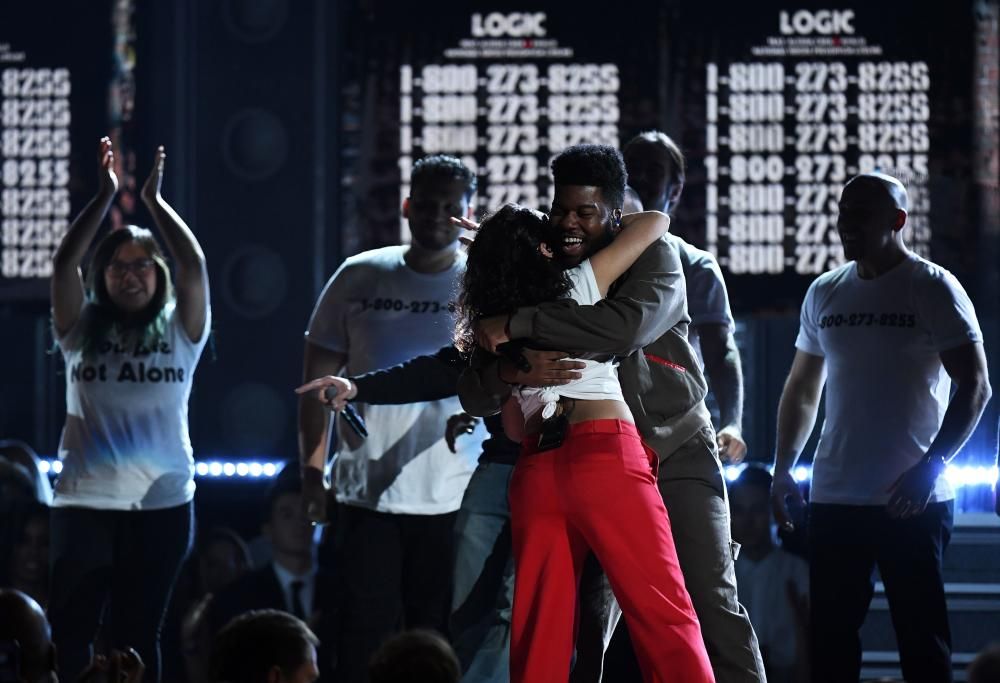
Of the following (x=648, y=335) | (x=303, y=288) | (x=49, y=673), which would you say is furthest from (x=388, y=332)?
(x=303, y=288)

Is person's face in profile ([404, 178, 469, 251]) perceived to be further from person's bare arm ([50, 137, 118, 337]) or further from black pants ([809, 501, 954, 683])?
black pants ([809, 501, 954, 683])

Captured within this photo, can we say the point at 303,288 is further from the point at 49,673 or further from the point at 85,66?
the point at 49,673

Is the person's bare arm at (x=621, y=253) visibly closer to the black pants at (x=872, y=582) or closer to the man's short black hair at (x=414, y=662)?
the man's short black hair at (x=414, y=662)

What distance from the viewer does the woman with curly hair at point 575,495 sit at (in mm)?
2885

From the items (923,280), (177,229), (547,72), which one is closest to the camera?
(923,280)

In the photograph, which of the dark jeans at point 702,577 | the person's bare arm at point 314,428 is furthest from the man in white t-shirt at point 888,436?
the person's bare arm at point 314,428

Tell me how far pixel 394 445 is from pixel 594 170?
133 centimetres

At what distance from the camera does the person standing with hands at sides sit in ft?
13.9

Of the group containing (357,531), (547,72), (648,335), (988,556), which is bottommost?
(988,556)

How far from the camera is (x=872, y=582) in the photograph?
13.5ft

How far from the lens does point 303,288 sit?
621 centimetres

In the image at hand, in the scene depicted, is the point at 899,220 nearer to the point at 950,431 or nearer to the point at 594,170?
the point at 950,431

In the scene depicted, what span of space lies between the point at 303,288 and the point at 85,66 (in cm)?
135

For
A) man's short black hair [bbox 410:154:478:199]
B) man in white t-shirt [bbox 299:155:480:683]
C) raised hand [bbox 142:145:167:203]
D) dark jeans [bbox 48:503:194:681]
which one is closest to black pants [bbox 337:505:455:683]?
man in white t-shirt [bbox 299:155:480:683]
